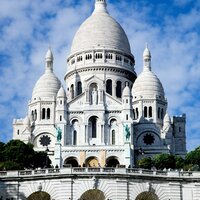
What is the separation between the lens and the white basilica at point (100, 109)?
4316 inches

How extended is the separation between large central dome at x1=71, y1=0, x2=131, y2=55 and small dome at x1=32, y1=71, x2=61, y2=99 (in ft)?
24.4

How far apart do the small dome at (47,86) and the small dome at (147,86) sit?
1355cm

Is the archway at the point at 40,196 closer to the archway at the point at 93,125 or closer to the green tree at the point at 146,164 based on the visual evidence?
the green tree at the point at 146,164

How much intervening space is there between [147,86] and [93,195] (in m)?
66.0

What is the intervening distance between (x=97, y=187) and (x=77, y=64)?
72800 millimetres

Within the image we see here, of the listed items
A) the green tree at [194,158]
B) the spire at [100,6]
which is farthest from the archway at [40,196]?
the spire at [100,6]

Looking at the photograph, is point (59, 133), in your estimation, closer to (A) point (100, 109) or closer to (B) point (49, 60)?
(A) point (100, 109)

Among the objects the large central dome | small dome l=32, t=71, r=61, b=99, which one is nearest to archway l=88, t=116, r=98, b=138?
small dome l=32, t=71, r=61, b=99

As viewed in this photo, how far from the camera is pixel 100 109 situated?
115 m

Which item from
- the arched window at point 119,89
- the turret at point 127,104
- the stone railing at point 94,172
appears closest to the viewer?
the stone railing at point 94,172

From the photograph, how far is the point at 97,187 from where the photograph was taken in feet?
188

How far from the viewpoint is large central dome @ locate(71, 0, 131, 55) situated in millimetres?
128962

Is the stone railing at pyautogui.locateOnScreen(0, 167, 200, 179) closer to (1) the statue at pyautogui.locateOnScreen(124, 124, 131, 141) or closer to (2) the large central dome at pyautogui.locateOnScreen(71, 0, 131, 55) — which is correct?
(1) the statue at pyautogui.locateOnScreen(124, 124, 131, 141)

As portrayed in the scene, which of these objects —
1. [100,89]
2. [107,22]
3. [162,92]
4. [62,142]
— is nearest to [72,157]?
[62,142]
